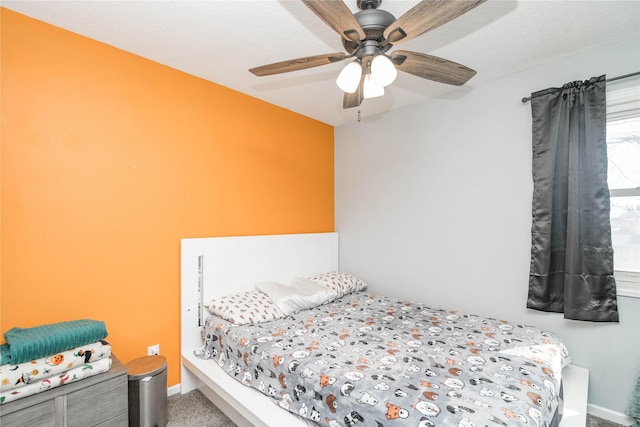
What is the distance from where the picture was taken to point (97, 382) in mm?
1619

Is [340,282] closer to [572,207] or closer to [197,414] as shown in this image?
[197,414]

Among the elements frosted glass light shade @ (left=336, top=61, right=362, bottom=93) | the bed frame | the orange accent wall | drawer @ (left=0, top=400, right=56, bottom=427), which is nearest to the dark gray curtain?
frosted glass light shade @ (left=336, top=61, right=362, bottom=93)

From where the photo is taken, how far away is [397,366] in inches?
63.0

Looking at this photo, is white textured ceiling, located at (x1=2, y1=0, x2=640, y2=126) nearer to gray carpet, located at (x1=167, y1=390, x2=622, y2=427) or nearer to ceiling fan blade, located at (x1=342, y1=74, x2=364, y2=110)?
ceiling fan blade, located at (x1=342, y1=74, x2=364, y2=110)

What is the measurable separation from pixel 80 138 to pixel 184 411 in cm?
197

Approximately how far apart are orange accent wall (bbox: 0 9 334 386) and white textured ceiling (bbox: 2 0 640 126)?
0.21m

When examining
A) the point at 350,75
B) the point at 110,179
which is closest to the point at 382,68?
the point at 350,75

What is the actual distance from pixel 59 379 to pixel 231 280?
1253 millimetres

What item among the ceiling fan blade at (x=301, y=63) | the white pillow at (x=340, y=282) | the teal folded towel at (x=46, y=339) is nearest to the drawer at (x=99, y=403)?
the teal folded towel at (x=46, y=339)

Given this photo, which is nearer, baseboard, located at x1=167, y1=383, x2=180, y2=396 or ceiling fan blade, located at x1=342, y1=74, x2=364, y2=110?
ceiling fan blade, located at x1=342, y1=74, x2=364, y2=110

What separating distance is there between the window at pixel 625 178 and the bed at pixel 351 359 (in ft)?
2.18

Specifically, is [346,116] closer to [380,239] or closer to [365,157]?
[365,157]

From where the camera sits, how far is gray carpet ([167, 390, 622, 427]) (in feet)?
6.59

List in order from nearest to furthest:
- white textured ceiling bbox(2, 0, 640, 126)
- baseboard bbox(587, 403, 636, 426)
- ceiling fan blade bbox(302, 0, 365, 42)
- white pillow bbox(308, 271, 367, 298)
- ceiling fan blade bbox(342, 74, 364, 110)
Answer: ceiling fan blade bbox(302, 0, 365, 42), white textured ceiling bbox(2, 0, 640, 126), ceiling fan blade bbox(342, 74, 364, 110), baseboard bbox(587, 403, 636, 426), white pillow bbox(308, 271, 367, 298)
